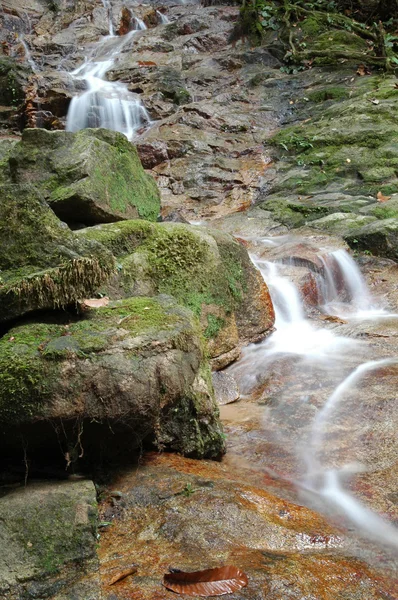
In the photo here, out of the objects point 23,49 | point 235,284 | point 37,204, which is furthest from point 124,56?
point 37,204

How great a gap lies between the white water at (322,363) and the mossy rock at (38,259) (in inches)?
75.4

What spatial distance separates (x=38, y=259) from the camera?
11.8 ft

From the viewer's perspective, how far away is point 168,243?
5148 millimetres

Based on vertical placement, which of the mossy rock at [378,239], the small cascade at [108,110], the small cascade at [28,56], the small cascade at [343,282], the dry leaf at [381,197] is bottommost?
the small cascade at [343,282]

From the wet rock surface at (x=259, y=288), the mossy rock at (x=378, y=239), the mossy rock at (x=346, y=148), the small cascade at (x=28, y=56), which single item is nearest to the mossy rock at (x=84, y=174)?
the wet rock surface at (x=259, y=288)

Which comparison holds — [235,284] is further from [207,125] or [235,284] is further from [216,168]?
[207,125]

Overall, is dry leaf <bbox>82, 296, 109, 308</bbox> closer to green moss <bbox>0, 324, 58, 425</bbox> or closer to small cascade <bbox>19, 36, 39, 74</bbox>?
green moss <bbox>0, 324, 58, 425</bbox>

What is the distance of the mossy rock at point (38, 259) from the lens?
10.5 ft

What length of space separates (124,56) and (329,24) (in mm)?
6931

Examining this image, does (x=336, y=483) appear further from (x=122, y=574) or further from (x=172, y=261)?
(x=172, y=261)

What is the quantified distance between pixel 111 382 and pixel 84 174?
3.29 metres

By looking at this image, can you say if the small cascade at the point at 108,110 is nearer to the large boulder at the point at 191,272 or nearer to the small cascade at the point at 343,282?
the small cascade at the point at 343,282

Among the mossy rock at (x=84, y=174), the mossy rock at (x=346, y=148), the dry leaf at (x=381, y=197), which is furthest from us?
the mossy rock at (x=346, y=148)

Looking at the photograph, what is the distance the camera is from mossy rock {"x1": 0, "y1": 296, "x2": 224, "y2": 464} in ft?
8.79
